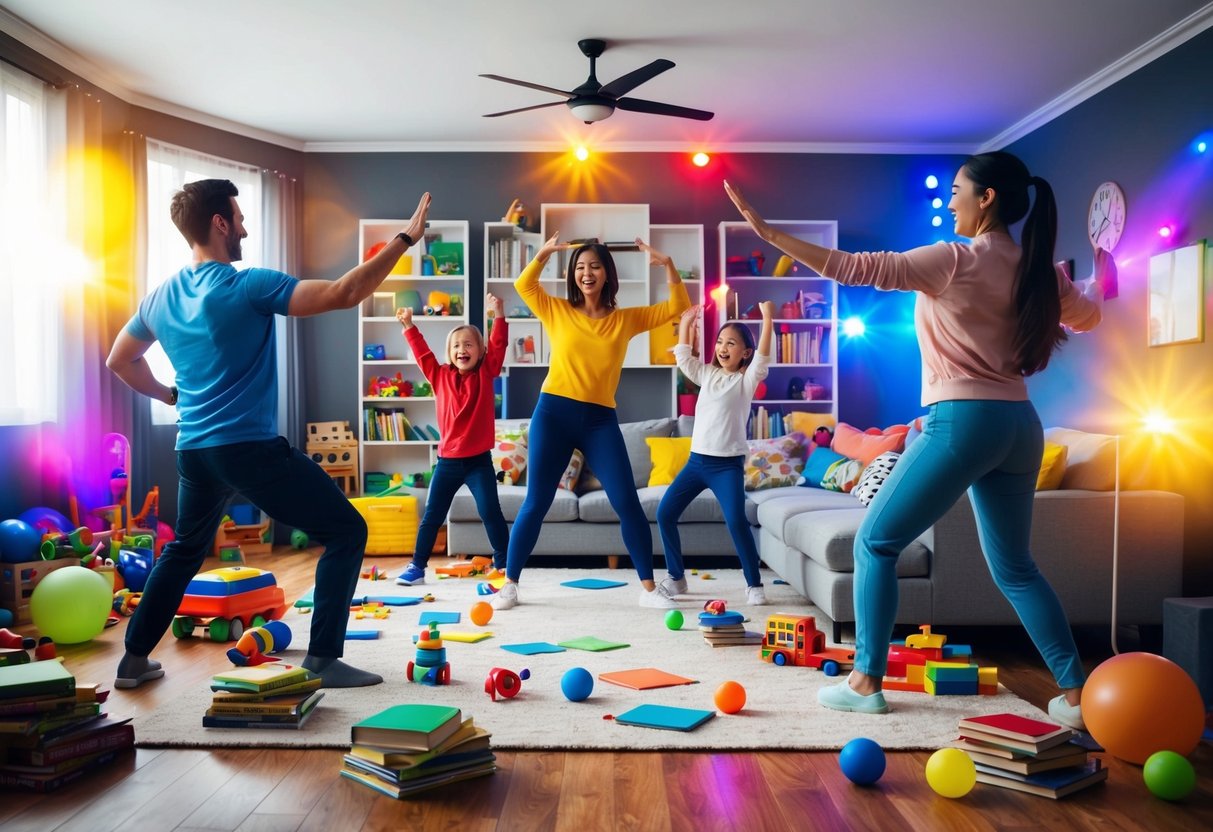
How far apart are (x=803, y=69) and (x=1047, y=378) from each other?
8.00ft

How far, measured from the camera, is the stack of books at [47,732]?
2070mm

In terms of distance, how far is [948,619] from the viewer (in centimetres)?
344

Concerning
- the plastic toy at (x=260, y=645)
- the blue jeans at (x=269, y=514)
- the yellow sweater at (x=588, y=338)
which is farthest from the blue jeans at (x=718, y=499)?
the blue jeans at (x=269, y=514)

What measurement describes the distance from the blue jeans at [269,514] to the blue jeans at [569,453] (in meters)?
1.26

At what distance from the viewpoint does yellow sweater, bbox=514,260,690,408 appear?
3.93 meters

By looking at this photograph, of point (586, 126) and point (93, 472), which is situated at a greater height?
point (586, 126)

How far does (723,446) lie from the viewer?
416 centimetres

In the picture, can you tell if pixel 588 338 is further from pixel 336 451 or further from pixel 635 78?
pixel 336 451

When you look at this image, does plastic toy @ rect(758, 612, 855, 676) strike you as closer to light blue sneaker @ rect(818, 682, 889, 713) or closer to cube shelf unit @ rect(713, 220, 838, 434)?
light blue sneaker @ rect(818, 682, 889, 713)

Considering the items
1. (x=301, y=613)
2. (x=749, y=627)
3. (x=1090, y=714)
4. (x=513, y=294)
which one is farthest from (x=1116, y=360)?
(x=301, y=613)

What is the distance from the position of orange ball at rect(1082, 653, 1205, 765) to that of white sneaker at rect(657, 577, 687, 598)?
7.25ft

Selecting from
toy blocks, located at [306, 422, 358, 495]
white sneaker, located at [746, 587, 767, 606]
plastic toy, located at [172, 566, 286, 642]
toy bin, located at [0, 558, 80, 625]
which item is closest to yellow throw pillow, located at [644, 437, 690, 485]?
white sneaker, located at [746, 587, 767, 606]

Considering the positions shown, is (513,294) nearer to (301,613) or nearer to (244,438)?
(301,613)

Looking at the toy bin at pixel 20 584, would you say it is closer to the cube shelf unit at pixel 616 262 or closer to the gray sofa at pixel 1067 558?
the gray sofa at pixel 1067 558
